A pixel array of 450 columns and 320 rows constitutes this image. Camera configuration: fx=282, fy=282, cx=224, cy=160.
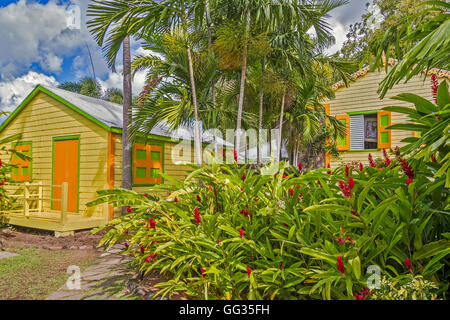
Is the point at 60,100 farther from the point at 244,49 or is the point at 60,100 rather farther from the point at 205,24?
the point at 244,49

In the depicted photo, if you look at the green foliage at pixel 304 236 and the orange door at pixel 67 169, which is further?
the orange door at pixel 67 169

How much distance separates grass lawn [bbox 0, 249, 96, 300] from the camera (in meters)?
2.54

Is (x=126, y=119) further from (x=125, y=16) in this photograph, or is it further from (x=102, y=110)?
(x=125, y=16)

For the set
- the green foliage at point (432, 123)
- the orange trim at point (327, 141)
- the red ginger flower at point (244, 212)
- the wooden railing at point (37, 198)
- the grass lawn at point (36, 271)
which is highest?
the orange trim at point (327, 141)

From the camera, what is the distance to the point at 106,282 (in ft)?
8.38

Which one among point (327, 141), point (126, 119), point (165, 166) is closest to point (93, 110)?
point (126, 119)

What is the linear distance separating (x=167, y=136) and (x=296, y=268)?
630 centimetres

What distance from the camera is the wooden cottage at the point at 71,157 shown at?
20.7 ft

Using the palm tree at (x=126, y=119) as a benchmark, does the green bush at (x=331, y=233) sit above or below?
below

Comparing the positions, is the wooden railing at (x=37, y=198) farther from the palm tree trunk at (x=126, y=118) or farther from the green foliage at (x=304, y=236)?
the green foliage at (x=304, y=236)

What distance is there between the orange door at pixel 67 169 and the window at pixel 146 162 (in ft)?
4.67

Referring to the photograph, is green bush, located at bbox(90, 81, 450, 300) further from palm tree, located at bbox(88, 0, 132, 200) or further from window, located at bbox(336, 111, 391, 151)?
window, located at bbox(336, 111, 391, 151)

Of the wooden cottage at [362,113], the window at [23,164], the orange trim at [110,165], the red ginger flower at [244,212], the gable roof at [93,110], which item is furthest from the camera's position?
the wooden cottage at [362,113]

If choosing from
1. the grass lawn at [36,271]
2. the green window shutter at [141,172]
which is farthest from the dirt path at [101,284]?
the green window shutter at [141,172]
